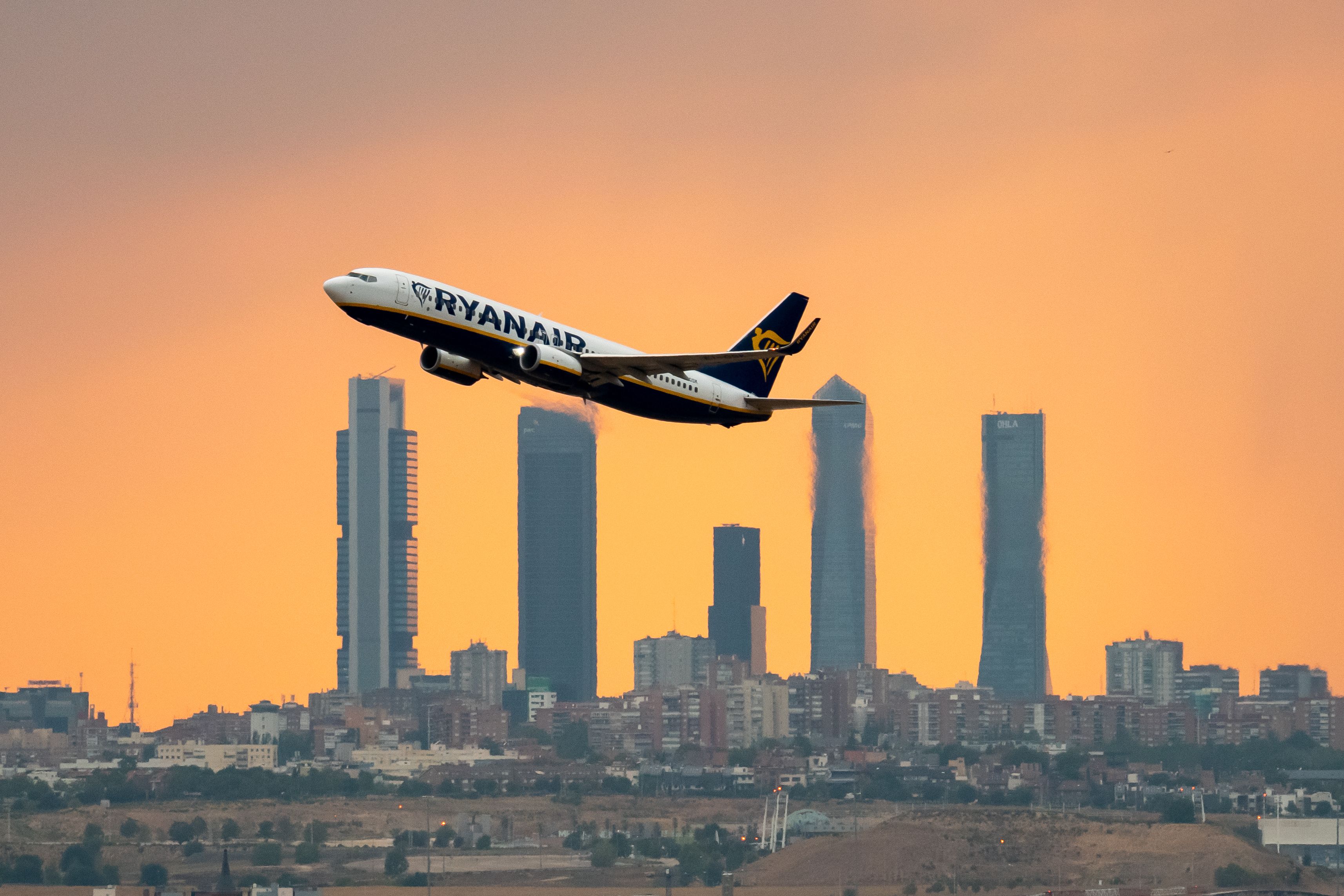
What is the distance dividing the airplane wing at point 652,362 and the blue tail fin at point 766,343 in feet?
30.9

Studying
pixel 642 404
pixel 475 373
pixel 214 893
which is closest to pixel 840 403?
pixel 642 404

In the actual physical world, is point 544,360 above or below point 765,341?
below

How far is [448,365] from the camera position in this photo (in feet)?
321

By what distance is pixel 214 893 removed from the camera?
196m

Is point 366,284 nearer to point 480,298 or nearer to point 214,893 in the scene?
point 480,298

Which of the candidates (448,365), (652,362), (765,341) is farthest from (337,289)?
(765,341)

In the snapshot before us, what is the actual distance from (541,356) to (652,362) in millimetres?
4916

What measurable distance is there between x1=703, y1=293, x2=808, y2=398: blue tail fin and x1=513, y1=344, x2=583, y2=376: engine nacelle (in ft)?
43.3

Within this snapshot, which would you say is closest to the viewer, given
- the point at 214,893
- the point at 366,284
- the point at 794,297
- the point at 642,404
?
the point at 366,284

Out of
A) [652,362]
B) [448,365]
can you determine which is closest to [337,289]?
[448,365]

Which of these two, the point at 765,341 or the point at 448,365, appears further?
the point at 765,341

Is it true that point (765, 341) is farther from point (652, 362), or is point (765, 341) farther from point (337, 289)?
point (337, 289)

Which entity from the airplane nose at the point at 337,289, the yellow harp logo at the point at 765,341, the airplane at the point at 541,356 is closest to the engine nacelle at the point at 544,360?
the airplane at the point at 541,356

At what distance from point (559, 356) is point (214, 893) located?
113 meters
